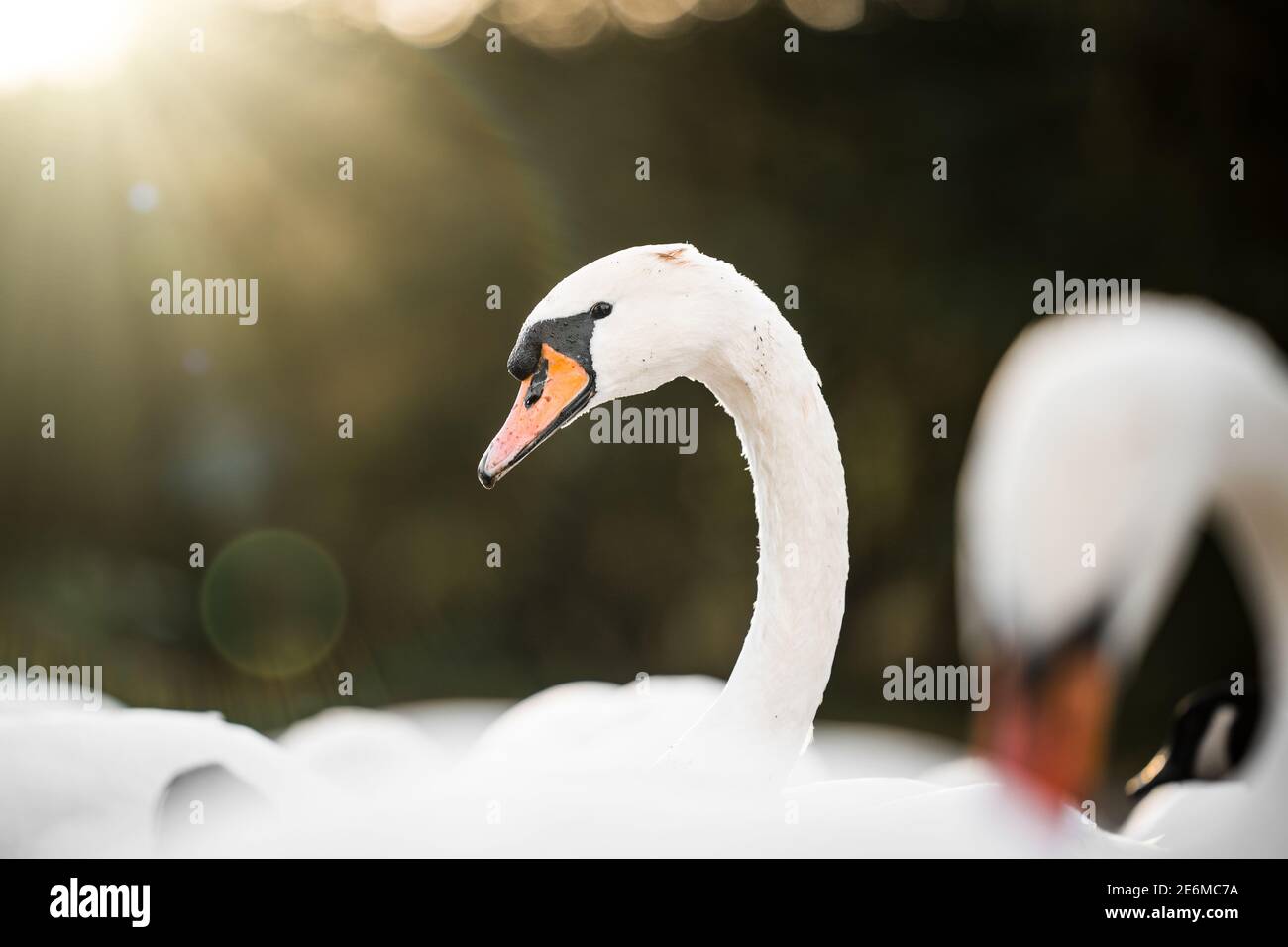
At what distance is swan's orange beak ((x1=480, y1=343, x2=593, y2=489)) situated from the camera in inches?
63.4

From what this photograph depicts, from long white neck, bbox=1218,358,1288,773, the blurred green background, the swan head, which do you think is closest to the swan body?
the swan head

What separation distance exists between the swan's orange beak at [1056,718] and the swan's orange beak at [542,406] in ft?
2.18

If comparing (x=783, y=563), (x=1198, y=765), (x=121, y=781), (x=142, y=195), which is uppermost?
(x=142, y=195)

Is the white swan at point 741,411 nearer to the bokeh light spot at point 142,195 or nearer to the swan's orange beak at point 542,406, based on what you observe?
the swan's orange beak at point 542,406

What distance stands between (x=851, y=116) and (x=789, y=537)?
3713mm

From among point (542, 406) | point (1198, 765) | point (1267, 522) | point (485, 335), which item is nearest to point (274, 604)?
point (485, 335)

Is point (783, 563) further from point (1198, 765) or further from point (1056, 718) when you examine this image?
point (1198, 765)

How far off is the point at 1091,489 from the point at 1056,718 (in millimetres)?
254

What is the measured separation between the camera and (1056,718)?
1.29 meters

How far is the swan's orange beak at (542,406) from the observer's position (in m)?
1.61

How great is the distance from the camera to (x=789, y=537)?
169cm

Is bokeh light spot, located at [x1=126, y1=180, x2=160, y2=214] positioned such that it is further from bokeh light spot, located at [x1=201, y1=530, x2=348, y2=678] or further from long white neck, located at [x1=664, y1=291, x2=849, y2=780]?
long white neck, located at [x1=664, y1=291, x2=849, y2=780]
